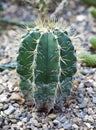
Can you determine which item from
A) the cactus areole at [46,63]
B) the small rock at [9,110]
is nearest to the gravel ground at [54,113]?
the small rock at [9,110]

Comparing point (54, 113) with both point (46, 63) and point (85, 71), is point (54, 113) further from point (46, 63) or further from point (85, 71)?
point (85, 71)

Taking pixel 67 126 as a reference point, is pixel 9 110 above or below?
above

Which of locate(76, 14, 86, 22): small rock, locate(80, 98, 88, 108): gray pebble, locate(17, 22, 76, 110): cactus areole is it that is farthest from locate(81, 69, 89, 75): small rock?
locate(76, 14, 86, 22): small rock

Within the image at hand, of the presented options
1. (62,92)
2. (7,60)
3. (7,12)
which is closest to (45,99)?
(62,92)

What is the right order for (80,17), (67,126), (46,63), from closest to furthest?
(46,63) < (67,126) < (80,17)

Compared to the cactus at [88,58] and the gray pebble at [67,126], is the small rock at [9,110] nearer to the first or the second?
the gray pebble at [67,126]

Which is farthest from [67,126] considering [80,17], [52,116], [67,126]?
[80,17]

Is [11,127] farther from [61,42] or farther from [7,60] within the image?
[7,60]
